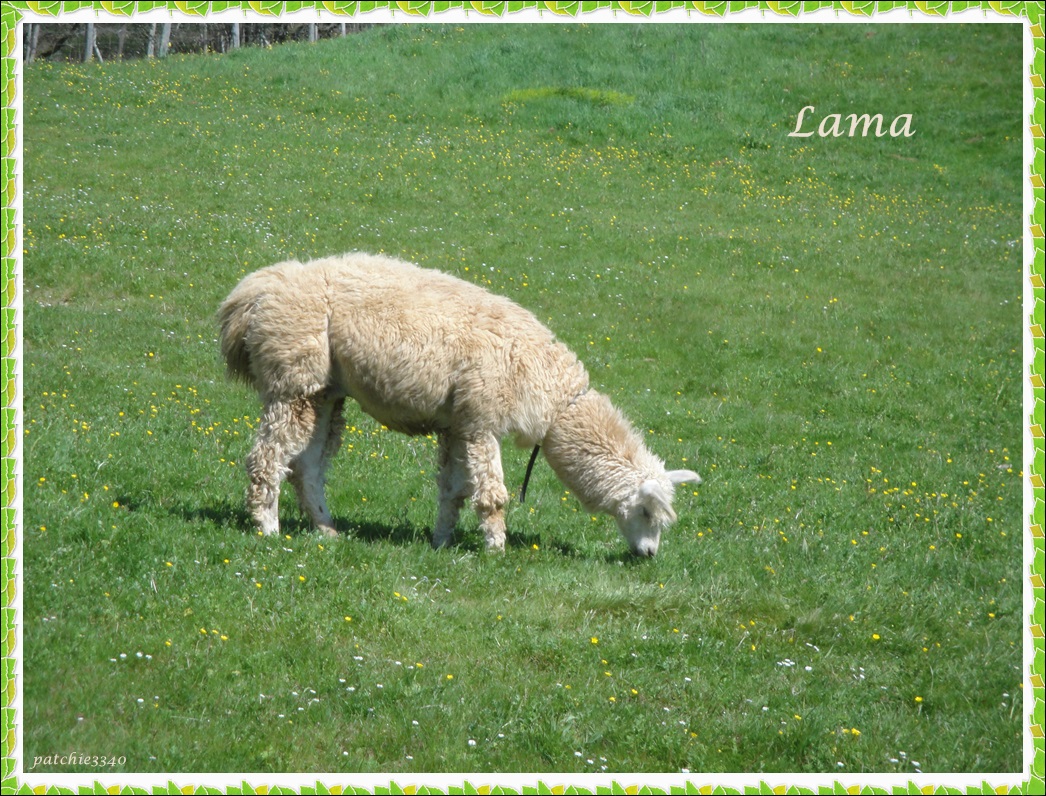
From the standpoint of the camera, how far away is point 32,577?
21.1ft

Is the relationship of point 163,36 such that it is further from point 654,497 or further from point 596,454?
point 654,497

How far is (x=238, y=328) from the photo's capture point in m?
8.68

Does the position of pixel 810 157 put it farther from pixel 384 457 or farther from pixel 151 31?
Answer: pixel 151 31

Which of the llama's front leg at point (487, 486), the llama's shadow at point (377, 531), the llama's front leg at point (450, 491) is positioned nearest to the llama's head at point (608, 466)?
the llama's shadow at point (377, 531)

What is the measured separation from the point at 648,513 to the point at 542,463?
9.75 ft

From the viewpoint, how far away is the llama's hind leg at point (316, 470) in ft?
28.3

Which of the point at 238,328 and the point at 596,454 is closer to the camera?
the point at 238,328

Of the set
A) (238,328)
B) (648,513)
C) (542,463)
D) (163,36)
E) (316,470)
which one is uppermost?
(163,36)

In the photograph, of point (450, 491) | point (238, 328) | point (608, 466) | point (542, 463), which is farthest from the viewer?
point (542, 463)

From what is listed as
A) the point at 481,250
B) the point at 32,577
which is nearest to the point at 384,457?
the point at 32,577

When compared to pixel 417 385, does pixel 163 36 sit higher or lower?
higher

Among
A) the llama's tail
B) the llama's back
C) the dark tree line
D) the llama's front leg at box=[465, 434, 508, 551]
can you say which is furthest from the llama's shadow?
the dark tree line

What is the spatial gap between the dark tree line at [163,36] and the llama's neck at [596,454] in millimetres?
35675

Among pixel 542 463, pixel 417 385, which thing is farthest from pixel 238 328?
pixel 542 463
